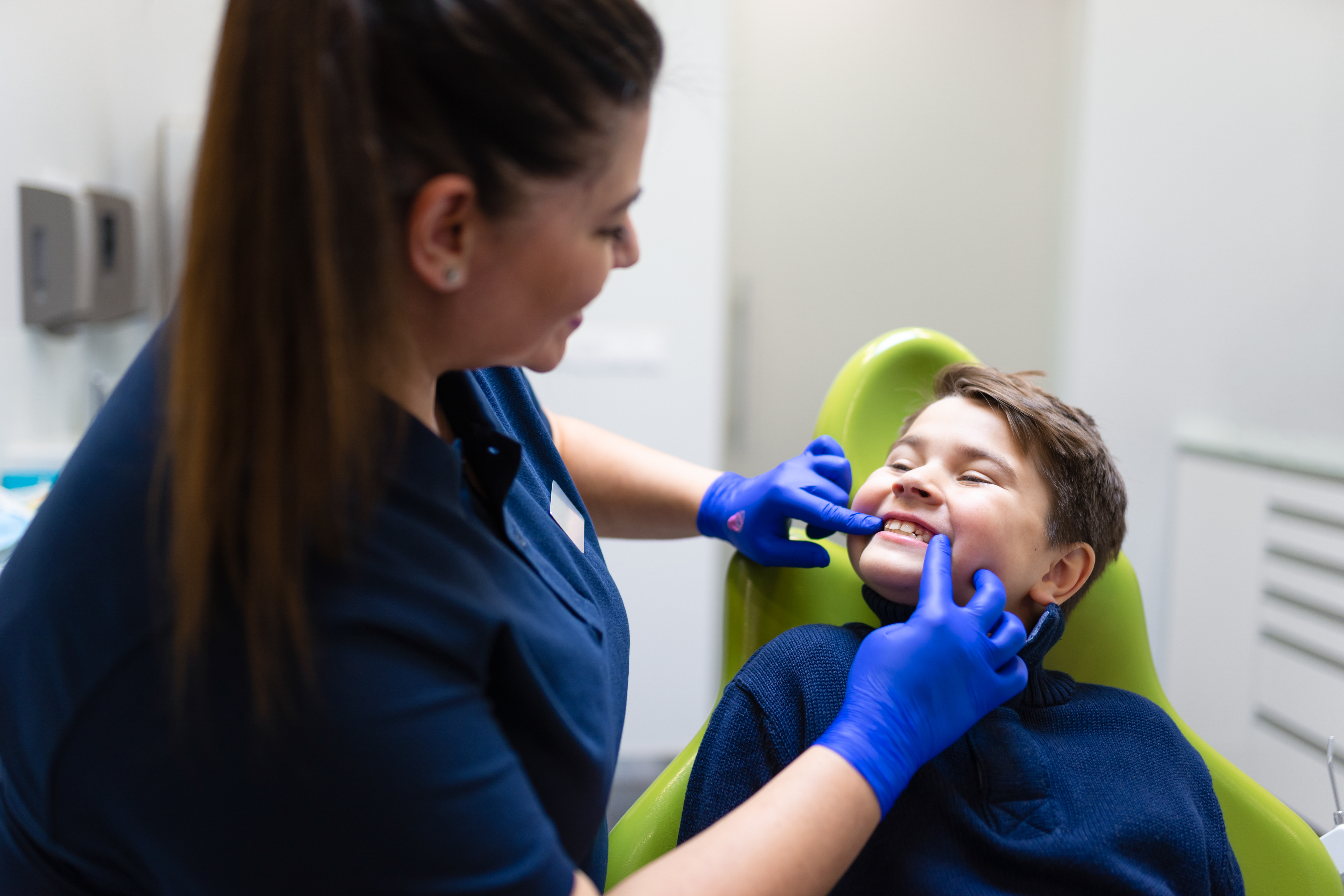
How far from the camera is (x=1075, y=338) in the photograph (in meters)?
2.66

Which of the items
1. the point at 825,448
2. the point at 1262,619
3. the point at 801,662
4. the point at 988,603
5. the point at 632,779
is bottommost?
the point at 632,779

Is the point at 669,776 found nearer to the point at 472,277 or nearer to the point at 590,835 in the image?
the point at 590,835

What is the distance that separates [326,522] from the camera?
1.75 feet

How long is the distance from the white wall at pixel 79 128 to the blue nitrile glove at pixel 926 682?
1.26 metres

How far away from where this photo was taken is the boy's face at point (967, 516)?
102 centimetres

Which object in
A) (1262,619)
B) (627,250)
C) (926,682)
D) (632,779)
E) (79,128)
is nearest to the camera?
(627,250)

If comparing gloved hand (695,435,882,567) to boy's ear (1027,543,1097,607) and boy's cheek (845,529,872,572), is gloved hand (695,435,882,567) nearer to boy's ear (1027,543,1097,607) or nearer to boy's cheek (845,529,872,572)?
boy's cheek (845,529,872,572)

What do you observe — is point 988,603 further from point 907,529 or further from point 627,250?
point 627,250

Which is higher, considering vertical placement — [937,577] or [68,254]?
[68,254]

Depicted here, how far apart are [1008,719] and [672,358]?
4.65 ft

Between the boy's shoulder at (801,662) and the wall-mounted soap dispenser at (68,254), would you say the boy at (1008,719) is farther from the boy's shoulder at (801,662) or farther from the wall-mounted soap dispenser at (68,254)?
the wall-mounted soap dispenser at (68,254)

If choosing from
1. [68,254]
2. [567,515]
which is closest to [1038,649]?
[567,515]

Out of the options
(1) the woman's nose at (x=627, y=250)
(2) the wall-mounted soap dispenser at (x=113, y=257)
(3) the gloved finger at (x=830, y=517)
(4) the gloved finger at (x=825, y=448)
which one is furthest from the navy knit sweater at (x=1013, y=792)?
(2) the wall-mounted soap dispenser at (x=113, y=257)

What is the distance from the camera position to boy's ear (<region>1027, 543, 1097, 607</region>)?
1082 mm
